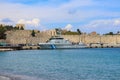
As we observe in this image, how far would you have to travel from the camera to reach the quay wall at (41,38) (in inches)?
5074

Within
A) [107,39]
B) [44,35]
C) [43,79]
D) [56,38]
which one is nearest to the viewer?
[43,79]

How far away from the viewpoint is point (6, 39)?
126875 millimetres

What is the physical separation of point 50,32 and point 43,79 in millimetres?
109982

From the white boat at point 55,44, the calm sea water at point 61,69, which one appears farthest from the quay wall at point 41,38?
the calm sea water at point 61,69

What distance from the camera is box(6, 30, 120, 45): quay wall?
5074 inches

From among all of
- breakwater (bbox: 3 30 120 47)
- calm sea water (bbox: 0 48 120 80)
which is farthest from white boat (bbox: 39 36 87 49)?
calm sea water (bbox: 0 48 120 80)

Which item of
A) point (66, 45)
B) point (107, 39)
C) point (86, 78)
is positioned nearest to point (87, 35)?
point (107, 39)

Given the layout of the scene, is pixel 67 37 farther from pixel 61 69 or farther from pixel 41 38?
pixel 61 69

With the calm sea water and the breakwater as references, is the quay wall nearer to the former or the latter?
the breakwater

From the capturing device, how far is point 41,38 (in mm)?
132625

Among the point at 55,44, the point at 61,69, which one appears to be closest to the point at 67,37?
the point at 55,44

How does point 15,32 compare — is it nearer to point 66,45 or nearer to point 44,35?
point 44,35

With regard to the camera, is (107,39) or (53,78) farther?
(107,39)

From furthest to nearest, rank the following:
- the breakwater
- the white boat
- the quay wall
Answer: the breakwater → the quay wall → the white boat
